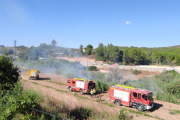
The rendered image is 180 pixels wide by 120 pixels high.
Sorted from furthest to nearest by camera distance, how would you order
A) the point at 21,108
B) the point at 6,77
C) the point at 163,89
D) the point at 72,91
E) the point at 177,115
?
1. the point at 163,89
2. the point at 72,91
3. the point at 177,115
4. the point at 6,77
5. the point at 21,108

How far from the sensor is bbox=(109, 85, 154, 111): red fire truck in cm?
1378

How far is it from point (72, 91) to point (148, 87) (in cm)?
1300

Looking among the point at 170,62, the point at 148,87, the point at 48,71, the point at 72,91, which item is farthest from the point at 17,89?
the point at 170,62

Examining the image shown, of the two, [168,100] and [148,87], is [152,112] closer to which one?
[168,100]

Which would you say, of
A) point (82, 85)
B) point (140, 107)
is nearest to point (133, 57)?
point (82, 85)

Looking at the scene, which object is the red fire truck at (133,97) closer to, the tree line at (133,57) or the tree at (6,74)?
the tree at (6,74)

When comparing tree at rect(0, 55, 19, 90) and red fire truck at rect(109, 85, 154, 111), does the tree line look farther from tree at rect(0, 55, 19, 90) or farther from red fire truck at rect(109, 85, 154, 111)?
tree at rect(0, 55, 19, 90)

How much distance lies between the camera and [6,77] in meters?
6.87

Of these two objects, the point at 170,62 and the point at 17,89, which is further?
the point at 170,62

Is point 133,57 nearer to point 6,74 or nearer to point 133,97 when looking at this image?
point 133,97

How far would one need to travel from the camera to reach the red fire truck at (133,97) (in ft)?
45.2

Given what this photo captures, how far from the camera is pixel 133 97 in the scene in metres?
14.5

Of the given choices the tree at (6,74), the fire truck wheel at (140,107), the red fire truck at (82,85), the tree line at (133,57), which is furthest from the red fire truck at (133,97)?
the tree line at (133,57)

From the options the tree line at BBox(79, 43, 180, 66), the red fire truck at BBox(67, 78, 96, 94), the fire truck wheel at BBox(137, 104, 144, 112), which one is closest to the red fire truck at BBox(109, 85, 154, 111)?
the fire truck wheel at BBox(137, 104, 144, 112)
